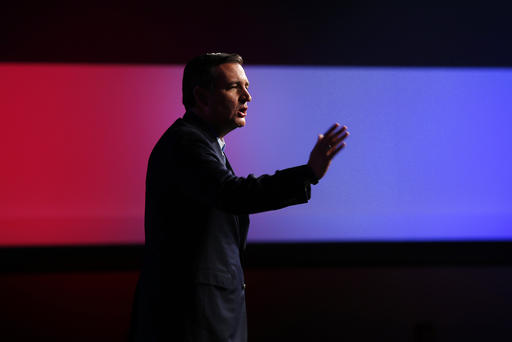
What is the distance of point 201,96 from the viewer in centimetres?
125

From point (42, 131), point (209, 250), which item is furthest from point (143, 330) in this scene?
point (42, 131)

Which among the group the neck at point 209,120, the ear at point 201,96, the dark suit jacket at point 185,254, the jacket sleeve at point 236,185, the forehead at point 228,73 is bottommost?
the dark suit jacket at point 185,254

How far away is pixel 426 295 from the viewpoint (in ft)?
8.33

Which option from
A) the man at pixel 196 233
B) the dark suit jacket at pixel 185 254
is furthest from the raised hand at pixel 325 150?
the dark suit jacket at pixel 185 254

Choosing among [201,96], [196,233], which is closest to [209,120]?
[201,96]

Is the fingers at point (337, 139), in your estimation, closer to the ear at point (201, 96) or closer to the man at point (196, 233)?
the man at point (196, 233)

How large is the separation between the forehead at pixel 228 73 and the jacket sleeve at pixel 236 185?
0.26 meters

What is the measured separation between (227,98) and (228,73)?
0.22 ft

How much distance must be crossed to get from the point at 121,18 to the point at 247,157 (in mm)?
918

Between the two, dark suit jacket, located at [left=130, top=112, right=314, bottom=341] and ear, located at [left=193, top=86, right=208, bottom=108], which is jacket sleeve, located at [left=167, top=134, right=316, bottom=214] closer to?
dark suit jacket, located at [left=130, top=112, right=314, bottom=341]

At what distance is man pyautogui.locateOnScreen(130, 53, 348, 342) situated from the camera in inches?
39.6

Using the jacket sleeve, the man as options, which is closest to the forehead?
the man

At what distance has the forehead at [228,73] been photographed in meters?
1.25

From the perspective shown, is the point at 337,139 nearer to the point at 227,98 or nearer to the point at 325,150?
the point at 325,150
